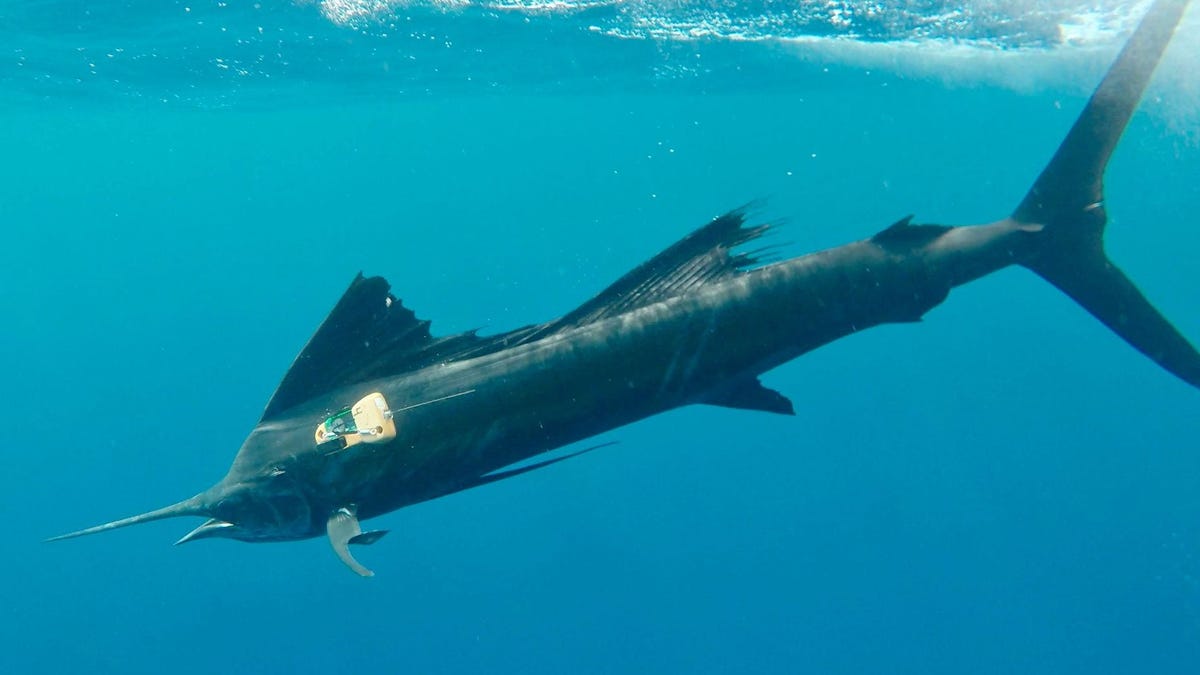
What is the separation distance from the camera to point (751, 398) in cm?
450

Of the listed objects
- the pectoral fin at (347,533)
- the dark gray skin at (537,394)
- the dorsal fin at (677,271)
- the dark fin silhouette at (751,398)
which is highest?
the dorsal fin at (677,271)

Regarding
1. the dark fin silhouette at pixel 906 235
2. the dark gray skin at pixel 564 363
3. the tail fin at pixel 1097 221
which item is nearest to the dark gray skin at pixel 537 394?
the dark gray skin at pixel 564 363

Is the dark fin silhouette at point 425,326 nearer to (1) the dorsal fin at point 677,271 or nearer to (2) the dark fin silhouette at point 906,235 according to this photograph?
(1) the dorsal fin at point 677,271

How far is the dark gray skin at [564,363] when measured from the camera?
4016 millimetres

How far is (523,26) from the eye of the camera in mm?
15242

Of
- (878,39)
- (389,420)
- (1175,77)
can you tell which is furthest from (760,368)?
(1175,77)

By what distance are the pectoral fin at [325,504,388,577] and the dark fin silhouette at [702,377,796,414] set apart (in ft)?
6.52

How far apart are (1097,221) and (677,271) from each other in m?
2.89

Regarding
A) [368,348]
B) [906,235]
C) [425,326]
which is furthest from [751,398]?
[368,348]

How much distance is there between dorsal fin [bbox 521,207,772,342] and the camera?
4.22 meters

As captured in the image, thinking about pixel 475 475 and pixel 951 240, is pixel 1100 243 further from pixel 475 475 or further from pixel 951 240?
pixel 475 475

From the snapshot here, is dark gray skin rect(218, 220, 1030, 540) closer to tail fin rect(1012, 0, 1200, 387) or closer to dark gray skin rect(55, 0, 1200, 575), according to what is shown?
dark gray skin rect(55, 0, 1200, 575)

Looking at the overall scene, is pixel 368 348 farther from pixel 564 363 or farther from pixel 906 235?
pixel 906 235

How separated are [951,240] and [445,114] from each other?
84.7ft
